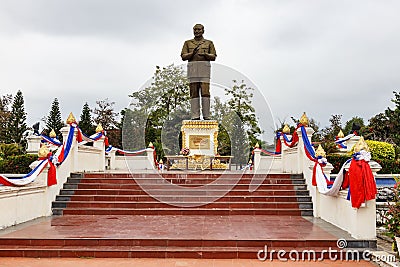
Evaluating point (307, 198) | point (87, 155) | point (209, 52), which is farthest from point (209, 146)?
point (307, 198)

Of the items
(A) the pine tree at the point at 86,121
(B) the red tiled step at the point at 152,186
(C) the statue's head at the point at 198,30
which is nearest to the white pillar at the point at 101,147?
(B) the red tiled step at the point at 152,186

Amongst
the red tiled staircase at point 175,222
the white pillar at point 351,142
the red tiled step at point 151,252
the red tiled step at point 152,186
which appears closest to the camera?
the red tiled step at point 151,252

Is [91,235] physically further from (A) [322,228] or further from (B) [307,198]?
(B) [307,198]

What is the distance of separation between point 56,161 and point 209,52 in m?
6.81

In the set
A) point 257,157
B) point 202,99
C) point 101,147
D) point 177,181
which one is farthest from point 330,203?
point 202,99

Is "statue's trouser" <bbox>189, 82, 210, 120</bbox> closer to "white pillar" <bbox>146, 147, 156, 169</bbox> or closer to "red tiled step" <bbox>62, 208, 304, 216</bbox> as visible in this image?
"white pillar" <bbox>146, 147, 156, 169</bbox>

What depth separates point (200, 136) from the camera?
13.4 meters

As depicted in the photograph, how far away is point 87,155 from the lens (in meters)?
10.6

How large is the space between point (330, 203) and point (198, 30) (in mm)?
8208

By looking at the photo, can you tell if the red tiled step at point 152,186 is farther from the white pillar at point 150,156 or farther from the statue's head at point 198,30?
the statue's head at point 198,30

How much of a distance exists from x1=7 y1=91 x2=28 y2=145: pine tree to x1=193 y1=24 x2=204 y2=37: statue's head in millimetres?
21138

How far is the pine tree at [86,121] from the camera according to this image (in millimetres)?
31623

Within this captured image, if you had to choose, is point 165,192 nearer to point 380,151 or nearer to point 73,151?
point 73,151

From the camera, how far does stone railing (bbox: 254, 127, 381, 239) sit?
→ 18.8ft
